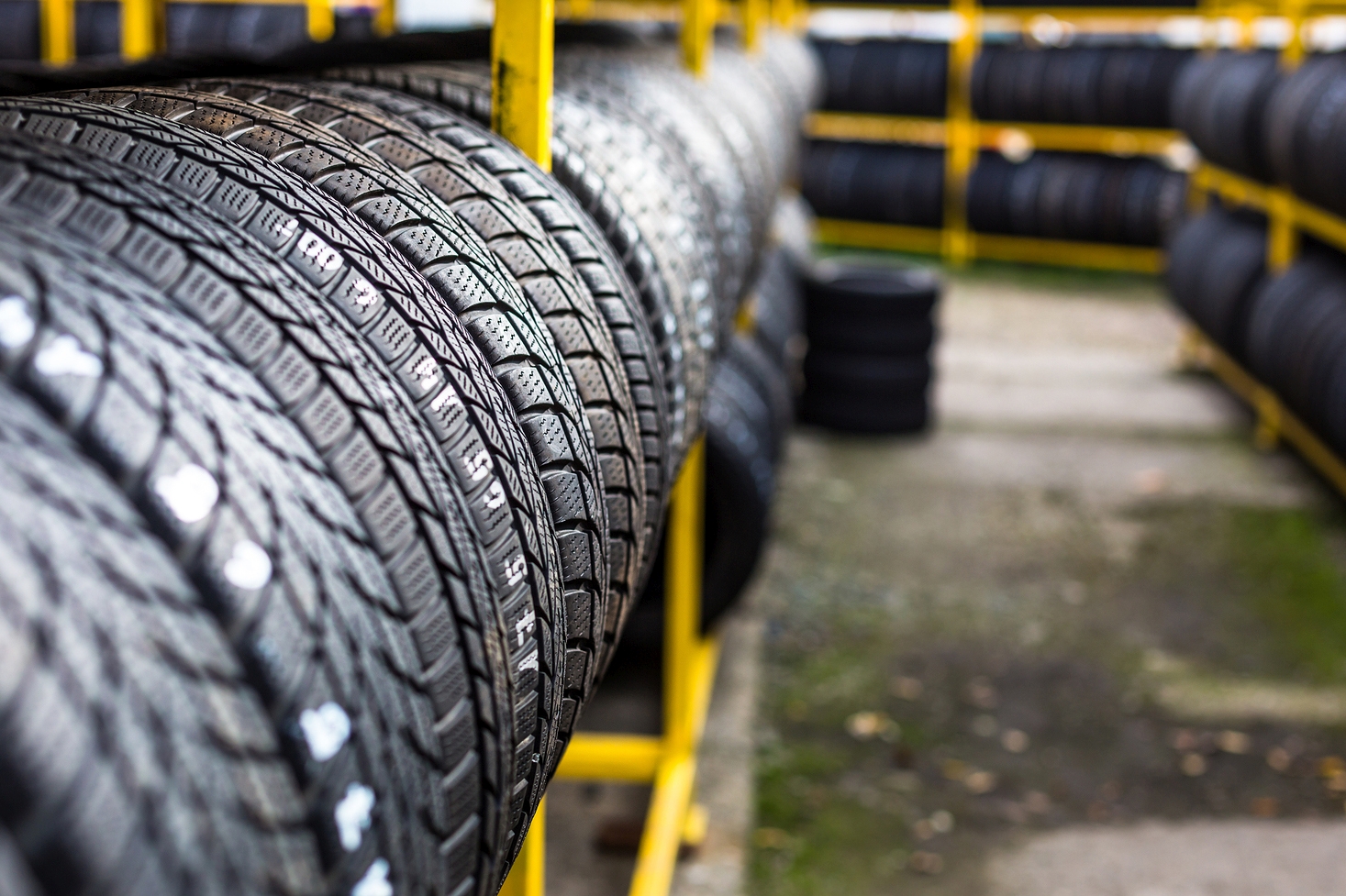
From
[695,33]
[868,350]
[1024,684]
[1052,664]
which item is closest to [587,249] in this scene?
[695,33]

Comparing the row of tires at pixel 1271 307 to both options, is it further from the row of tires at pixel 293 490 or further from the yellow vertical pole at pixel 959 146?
the row of tires at pixel 293 490

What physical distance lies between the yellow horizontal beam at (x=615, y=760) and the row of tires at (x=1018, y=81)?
7002 mm

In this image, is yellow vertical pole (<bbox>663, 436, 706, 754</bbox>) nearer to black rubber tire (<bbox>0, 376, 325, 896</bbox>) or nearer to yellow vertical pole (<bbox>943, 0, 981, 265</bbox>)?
black rubber tire (<bbox>0, 376, 325, 896</bbox>)

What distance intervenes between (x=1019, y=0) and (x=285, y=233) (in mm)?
9028

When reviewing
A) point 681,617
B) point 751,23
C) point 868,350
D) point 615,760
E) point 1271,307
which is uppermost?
point 751,23

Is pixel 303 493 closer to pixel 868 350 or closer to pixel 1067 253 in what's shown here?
pixel 868 350

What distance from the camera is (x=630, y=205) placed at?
1470 mm

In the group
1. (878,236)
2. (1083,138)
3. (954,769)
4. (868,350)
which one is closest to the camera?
(954,769)

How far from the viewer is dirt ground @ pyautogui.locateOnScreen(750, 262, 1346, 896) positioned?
2742mm

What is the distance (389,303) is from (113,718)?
1.31 feet

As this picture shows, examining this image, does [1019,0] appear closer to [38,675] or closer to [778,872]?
[778,872]

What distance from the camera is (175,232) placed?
682 mm

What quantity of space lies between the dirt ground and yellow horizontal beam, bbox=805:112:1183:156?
3553 millimetres

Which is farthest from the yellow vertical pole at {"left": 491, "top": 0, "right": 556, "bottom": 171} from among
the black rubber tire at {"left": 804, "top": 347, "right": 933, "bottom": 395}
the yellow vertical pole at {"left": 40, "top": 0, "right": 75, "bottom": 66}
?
the black rubber tire at {"left": 804, "top": 347, "right": 933, "bottom": 395}
